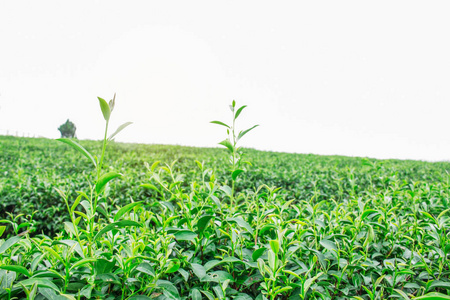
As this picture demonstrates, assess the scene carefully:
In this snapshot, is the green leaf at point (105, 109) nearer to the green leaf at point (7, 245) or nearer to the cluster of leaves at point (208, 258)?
the cluster of leaves at point (208, 258)

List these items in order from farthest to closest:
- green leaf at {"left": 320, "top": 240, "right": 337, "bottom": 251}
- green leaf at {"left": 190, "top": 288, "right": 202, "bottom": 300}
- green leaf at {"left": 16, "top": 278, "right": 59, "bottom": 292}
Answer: green leaf at {"left": 320, "top": 240, "right": 337, "bottom": 251} → green leaf at {"left": 190, "top": 288, "right": 202, "bottom": 300} → green leaf at {"left": 16, "top": 278, "right": 59, "bottom": 292}

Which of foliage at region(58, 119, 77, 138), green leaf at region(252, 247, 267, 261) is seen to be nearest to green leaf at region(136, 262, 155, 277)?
green leaf at region(252, 247, 267, 261)

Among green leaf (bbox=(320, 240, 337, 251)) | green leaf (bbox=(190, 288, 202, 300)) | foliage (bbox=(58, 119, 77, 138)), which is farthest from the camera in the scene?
foliage (bbox=(58, 119, 77, 138))

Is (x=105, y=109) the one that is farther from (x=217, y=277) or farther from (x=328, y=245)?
(x=328, y=245)

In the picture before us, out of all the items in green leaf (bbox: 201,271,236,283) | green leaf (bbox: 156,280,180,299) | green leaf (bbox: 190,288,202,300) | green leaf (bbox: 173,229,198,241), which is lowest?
green leaf (bbox: 190,288,202,300)

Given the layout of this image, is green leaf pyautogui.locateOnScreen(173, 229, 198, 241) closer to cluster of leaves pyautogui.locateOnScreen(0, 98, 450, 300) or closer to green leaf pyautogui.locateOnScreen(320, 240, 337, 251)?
cluster of leaves pyautogui.locateOnScreen(0, 98, 450, 300)

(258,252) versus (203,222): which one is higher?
(203,222)

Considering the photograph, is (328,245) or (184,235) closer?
(184,235)

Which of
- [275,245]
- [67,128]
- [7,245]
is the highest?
[67,128]

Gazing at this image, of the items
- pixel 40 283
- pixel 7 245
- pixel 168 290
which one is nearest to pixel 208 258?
pixel 168 290

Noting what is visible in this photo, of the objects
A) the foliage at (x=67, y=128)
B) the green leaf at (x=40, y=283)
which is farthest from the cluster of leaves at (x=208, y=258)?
the foliage at (x=67, y=128)

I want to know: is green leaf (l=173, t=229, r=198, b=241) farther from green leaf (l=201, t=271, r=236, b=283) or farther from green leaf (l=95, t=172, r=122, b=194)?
Answer: green leaf (l=95, t=172, r=122, b=194)

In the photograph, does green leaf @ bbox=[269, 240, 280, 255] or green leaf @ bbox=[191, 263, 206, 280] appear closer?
green leaf @ bbox=[269, 240, 280, 255]

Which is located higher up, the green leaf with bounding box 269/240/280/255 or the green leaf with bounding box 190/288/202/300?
the green leaf with bounding box 269/240/280/255
